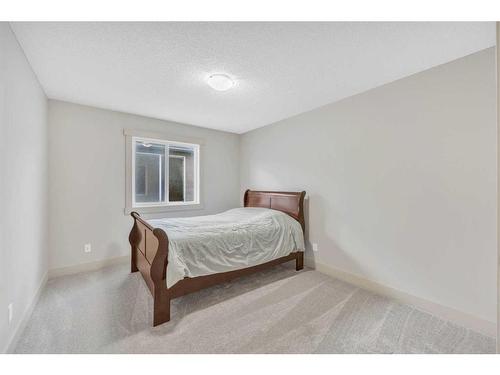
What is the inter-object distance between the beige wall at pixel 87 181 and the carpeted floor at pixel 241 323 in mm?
577

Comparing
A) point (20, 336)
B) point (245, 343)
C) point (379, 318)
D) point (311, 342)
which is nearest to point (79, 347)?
point (20, 336)

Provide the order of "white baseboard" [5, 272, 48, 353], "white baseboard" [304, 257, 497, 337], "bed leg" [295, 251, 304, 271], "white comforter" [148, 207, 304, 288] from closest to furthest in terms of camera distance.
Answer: "white baseboard" [5, 272, 48, 353]
"white baseboard" [304, 257, 497, 337]
"white comforter" [148, 207, 304, 288]
"bed leg" [295, 251, 304, 271]

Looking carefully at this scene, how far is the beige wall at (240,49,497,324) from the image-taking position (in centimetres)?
180

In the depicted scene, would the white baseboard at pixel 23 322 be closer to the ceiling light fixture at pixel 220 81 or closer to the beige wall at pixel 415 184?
the ceiling light fixture at pixel 220 81

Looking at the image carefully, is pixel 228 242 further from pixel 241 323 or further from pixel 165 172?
pixel 165 172

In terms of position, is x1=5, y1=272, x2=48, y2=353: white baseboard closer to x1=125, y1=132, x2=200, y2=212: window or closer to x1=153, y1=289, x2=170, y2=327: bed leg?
x1=153, y1=289, x2=170, y2=327: bed leg

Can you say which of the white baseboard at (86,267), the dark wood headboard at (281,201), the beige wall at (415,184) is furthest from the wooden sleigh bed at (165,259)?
the white baseboard at (86,267)

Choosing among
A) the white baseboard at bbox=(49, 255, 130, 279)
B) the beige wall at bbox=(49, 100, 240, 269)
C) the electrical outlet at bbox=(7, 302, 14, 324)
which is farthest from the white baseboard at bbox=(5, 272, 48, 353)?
A: the beige wall at bbox=(49, 100, 240, 269)

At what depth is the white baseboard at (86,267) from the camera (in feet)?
9.18

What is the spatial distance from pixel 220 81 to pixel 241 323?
2287 millimetres

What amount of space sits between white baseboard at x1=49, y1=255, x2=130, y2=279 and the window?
772 mm
